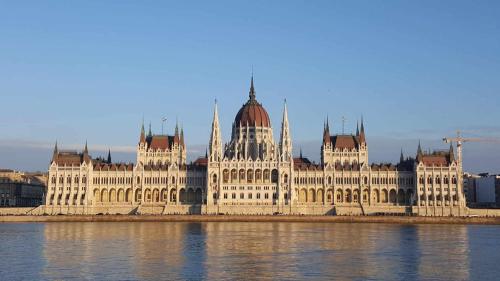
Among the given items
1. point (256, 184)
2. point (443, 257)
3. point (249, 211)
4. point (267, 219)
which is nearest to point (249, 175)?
point (256, 184)

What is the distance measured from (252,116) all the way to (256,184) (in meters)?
20.4

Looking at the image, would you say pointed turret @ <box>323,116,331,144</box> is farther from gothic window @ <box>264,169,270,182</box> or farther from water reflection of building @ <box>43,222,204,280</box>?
water reflection of building @ <box>43,222,204,280</box>

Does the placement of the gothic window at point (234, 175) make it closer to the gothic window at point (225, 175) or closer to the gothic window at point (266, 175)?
the gothic window at point (225, 175)

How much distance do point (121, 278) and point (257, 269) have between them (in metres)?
11.1

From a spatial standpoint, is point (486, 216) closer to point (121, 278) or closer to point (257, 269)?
point (257, 269)

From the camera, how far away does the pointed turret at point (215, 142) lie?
150m

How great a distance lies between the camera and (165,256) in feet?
209

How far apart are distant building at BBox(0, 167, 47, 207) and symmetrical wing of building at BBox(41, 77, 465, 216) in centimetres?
2811

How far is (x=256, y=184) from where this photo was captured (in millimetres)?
146875

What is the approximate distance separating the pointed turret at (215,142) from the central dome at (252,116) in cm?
665

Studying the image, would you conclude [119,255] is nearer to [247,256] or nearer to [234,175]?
[247,256]

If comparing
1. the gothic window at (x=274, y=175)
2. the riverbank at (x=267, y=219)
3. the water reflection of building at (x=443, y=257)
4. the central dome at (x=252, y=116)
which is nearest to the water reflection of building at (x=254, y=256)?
the water reflection of building at (x=443, y=257)

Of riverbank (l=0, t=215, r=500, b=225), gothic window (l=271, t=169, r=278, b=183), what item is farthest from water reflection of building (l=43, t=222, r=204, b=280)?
gothic window (l=271, t=169, r=278, b=183)

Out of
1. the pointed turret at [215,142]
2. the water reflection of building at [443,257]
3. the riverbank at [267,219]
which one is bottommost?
the water reflection of building at [443,257]
